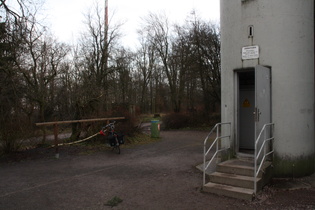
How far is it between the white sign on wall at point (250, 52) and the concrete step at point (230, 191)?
2993 millimetres

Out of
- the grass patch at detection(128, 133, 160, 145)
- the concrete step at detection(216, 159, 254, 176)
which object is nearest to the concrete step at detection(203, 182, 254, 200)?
the concrete step at detection(216, 159, 254, 176)

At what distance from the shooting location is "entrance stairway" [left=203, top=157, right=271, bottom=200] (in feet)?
16.2

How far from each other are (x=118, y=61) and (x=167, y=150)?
1737cm

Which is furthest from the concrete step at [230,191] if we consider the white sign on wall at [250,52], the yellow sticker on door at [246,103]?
the yellow sticker on door at [246,103]

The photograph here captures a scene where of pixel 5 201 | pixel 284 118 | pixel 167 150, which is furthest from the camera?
pixel 167 150

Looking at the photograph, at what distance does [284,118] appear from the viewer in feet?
19.5

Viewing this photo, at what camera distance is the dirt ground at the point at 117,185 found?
15.4ft

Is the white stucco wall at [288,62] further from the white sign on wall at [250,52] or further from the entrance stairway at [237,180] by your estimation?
the entrance stairway at [237,180]

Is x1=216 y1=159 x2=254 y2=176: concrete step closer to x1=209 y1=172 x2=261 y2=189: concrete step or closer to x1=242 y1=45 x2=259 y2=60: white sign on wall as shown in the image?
x1=209 y1=172 x2=261 y2=189: concrete step

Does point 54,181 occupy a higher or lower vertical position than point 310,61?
lower

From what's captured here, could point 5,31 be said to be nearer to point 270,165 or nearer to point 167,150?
point 167,150

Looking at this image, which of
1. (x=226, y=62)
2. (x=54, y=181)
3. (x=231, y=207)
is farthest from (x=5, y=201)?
(x=226, y=62)

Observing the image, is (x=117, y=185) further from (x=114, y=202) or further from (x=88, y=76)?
(x=88, y=76)

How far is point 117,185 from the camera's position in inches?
230
